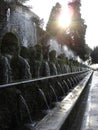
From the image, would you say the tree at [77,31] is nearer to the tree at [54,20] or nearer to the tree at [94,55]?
the tree at [54,20]

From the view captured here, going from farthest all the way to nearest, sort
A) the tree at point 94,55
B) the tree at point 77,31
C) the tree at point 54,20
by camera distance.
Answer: the tree at point 94,55, the tree at point 77,31, the tree at point 54,20

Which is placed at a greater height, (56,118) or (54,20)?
(54,20)

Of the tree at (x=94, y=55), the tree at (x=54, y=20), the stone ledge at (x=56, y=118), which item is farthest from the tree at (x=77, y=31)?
the stone ledge at (x=56, y=118)

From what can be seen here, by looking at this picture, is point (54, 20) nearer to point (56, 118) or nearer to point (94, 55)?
point (94, 55)

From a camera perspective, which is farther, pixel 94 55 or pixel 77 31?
pixel 94 55

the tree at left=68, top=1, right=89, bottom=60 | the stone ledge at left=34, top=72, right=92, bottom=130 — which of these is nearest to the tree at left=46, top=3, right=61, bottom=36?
the tree at left=68, top=1, right=89, bottom=60

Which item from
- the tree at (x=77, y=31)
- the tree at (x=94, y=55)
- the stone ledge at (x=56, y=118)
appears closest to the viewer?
the stone ledge at (x=56, y=118)

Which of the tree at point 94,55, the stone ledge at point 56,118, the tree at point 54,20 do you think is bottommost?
the stone ledge at point 56,118

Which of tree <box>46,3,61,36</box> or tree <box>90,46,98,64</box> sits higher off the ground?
tree <box>46,3,61,36</box>

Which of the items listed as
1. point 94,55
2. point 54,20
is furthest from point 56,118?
point 94,55

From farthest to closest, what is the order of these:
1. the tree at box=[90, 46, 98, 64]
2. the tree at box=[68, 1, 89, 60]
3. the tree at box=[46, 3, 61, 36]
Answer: the tree at box=[90, 46, 98, 64] → the tree at box=[68, 1, 89, 60] → the tree at box=[46, 3, 61, 36]

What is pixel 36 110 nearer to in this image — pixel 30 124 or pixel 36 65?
pixel 30 124

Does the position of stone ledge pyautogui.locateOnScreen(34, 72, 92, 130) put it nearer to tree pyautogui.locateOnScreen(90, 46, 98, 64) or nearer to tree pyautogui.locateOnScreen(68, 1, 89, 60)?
tree pyautogui.locateOnScreen(68, 1, 89, 60)

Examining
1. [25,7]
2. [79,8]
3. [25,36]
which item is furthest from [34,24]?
[79,8]
